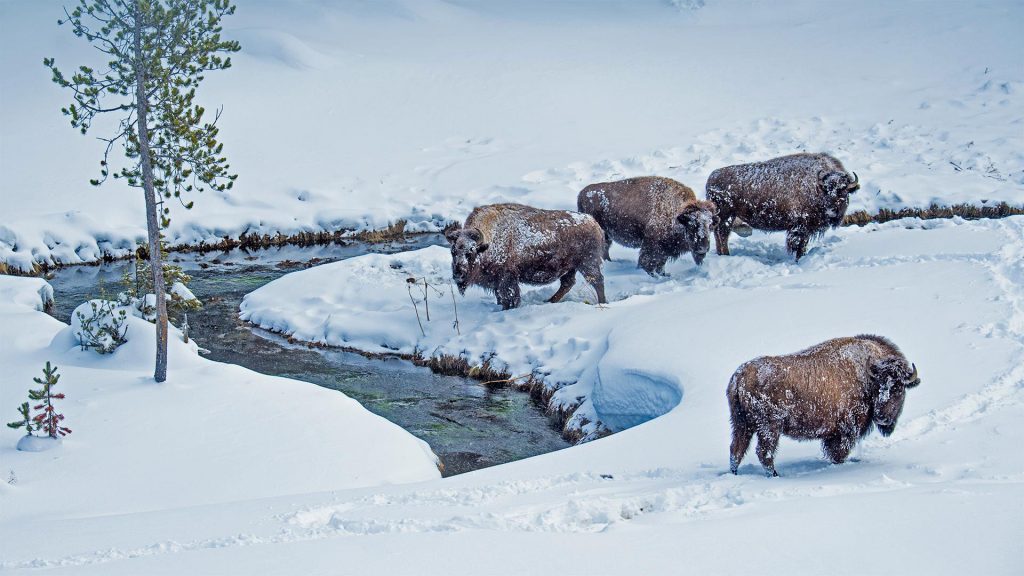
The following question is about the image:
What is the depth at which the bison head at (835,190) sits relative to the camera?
14578 mm

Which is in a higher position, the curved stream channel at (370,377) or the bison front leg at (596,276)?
the bison front leg at (596,276)

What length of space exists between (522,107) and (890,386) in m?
27.4

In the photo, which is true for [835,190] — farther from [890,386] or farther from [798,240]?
[890,386]

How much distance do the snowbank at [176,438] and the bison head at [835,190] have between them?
811cm

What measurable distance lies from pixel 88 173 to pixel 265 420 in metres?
19.1

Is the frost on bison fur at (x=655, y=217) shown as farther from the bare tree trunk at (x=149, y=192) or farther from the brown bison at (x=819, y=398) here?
the brown bison at (x=819, y=398)

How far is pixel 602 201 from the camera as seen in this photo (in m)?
15.3

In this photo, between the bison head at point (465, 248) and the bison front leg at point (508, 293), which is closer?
the bison head at point (465, 248)

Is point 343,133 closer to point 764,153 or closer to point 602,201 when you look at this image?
point 764,153

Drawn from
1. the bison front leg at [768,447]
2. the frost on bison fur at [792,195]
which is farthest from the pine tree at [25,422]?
the frost on bison fur at [792,195]

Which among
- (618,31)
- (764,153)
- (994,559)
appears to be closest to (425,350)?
(994,559)

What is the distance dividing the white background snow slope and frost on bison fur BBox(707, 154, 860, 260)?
6557 millimetres

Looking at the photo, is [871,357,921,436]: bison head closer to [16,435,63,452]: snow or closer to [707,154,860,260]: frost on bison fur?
[16,435,63,452]: snow

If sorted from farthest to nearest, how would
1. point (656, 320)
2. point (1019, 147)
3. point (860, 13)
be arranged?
point (860, 13), point (1019, 147), point (656, 320)
